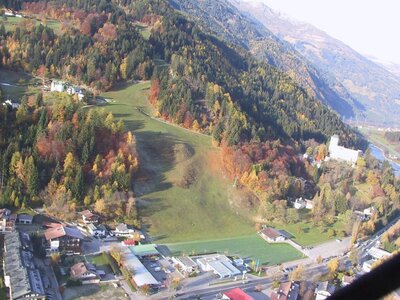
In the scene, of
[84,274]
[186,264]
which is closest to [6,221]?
[84,274]

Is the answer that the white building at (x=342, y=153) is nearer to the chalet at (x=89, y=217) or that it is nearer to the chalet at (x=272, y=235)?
the chalet at (x=272, y=235)

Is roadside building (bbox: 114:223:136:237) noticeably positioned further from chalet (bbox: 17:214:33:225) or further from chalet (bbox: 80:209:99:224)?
chalet (bbox: 17:214:33:225)

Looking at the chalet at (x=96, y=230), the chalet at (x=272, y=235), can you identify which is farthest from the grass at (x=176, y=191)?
the chalet at (x=96, y=230)

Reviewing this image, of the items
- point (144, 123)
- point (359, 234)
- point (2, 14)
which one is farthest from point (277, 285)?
point (2, 14)

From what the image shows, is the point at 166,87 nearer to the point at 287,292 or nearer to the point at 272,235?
the point at 272,235

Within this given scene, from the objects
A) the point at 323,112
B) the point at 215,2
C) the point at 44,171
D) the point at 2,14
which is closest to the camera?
the point at 44,171

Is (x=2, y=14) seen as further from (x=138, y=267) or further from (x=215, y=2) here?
(x=215, y=2)
